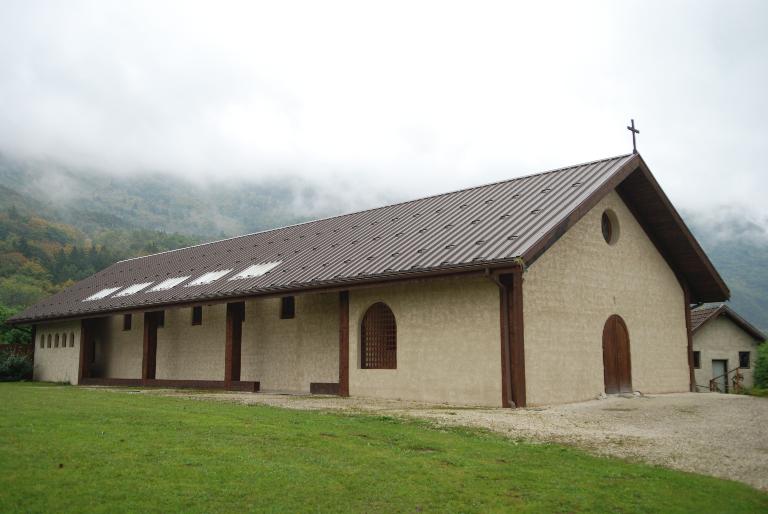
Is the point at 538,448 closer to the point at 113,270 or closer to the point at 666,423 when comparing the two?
the point at 666,423

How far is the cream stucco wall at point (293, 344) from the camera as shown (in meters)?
21.2

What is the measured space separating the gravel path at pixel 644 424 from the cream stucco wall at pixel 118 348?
13.6m

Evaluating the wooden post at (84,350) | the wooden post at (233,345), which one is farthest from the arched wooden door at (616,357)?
the wooden post at (84,350)

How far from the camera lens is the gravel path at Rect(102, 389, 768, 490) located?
9.19 m

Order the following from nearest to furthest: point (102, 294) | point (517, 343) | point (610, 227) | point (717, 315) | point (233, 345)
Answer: point (517, 343) → point (610, 227) → point (233, 345) → point (717, 315) → point (102, 294)

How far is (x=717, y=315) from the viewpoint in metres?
29.8

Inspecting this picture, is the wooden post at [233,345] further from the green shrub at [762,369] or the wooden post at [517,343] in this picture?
the green shrub at [762,369]

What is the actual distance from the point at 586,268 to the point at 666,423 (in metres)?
6.28

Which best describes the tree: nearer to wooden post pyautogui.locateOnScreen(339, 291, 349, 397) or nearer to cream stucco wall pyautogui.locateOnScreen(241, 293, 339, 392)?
cream stucco wall pyautogui.locateOnScreen(241, 293, 339, 392)

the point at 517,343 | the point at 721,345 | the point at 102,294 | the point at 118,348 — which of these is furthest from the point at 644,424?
the point at 102,294

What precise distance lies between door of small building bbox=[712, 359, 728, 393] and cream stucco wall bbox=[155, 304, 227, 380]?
2047cm

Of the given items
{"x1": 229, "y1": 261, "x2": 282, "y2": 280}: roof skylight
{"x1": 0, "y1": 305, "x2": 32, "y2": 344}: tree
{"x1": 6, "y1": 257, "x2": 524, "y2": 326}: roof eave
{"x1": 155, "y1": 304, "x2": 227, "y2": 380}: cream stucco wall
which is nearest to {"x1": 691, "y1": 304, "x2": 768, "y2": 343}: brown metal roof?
{"x1": 6, "y1": 257, "x2": 524, "y2": 326}: roof eave

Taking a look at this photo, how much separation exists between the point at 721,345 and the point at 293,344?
757 inches

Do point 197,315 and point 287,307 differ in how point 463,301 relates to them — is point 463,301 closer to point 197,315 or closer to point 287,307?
point 287,307
